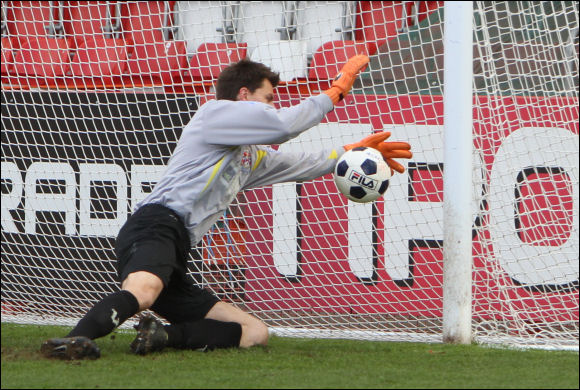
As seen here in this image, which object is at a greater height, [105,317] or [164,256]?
[164,256]

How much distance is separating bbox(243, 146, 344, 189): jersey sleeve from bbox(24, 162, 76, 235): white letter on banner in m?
1.65

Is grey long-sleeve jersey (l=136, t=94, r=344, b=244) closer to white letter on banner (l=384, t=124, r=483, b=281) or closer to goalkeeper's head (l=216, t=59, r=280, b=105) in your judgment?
goalkeeper's head (l=216, t=59, r=280, b=105)

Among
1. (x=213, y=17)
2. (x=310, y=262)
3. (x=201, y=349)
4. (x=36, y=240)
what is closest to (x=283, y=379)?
(x=201, y=349)

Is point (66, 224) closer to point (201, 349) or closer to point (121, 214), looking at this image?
point (121, 214)

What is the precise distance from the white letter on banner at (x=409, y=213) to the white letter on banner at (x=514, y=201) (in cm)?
39

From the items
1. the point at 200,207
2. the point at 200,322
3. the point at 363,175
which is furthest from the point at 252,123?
the point at 200,322

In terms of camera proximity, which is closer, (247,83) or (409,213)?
(247,83)

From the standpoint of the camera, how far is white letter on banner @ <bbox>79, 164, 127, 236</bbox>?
500cm

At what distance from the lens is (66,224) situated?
504 centimetres

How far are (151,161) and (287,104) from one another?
0.83 meters

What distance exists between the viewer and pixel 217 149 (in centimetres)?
347

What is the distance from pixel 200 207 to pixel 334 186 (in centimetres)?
143

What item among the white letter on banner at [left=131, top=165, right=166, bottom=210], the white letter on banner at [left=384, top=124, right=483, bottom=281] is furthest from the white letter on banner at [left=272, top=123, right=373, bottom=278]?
the white letter on banner at [left=131, top=165, right=166, bottom=210]

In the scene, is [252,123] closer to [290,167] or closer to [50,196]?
[290,167]
